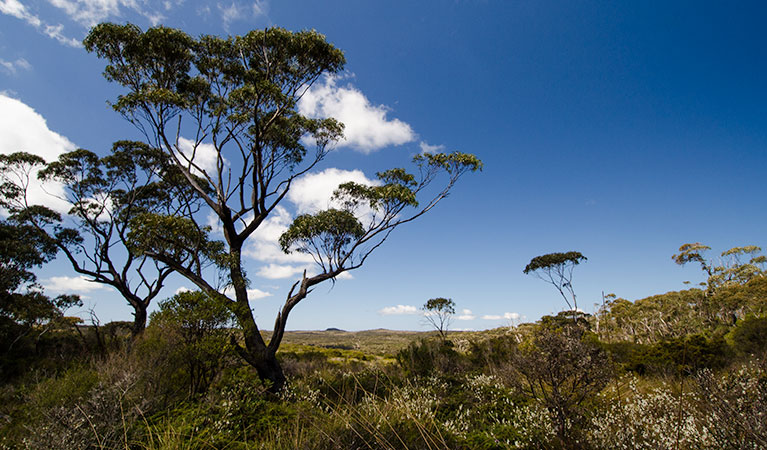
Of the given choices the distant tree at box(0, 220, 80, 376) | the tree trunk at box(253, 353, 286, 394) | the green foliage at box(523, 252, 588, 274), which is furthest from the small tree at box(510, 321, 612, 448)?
the green foliage at box(523, 252, 588, 274)

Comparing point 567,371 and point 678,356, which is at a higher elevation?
point 567,371

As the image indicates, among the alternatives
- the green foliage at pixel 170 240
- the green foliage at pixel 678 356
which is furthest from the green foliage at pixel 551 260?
the green foliage at pixel 170 240

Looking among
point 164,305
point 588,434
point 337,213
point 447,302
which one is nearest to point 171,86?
point 337,213

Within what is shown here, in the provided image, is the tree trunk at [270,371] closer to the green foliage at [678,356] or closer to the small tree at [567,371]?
the small tree at [567,371]

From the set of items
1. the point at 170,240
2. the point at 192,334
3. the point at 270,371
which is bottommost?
the point at 270,371

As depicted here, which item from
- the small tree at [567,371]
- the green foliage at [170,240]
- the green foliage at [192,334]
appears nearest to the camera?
the small tree at [567,371]

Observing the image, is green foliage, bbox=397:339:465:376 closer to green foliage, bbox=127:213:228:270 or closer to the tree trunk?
the tree trunk

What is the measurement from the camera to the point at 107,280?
1445cm

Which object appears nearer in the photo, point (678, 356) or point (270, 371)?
point (678, 356)

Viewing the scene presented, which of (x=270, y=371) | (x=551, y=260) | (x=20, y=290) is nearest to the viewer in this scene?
(x=270, y=371)

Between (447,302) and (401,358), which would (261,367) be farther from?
(447,302)

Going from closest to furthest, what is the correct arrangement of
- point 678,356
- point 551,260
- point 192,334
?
point 192,334
point 678,356
point 551,260

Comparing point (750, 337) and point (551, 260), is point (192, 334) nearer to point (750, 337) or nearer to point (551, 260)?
point (750, 337)

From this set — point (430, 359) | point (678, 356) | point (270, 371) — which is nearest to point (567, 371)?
point (678, 356)
